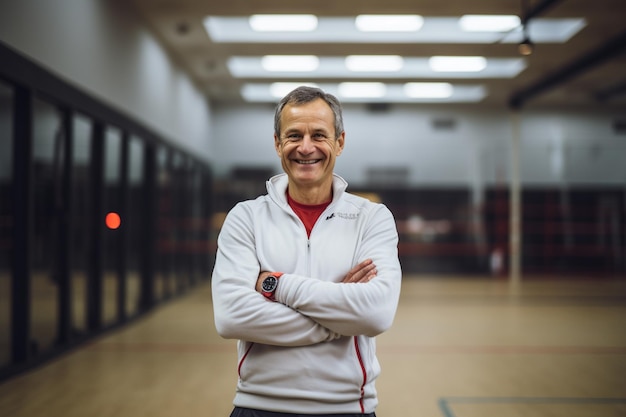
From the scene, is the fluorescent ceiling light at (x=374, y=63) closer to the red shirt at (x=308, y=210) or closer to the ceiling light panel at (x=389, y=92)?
the ceiling light panel at (x=389, y=92)

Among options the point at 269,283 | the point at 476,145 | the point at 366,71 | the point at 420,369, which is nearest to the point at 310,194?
the point at 269,283

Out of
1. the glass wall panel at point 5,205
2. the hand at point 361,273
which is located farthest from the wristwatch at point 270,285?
the glass wall panel at point 5,205

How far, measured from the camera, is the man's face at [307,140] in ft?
4.80

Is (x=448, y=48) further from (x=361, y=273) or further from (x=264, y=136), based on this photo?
(x=361, y=273)

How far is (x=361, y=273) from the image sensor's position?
1.48 m

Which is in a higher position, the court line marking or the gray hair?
the gray hair

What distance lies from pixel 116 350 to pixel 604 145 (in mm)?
12007

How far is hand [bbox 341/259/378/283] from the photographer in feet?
4.87

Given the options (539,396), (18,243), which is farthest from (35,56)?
(539,396)

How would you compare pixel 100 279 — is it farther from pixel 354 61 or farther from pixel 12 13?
pixel 354 61

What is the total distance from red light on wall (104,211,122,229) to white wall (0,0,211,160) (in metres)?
1.20

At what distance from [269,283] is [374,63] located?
874 centimetres

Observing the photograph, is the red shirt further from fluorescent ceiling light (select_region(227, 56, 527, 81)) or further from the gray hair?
fluorescent ceiling light (select_region(227, 56, 527, 81))

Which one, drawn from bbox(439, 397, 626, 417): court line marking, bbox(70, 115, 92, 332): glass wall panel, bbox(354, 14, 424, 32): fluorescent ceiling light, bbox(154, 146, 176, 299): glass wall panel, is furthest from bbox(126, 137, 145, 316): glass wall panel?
bbox(439, 397, 626, 417): court line marking
